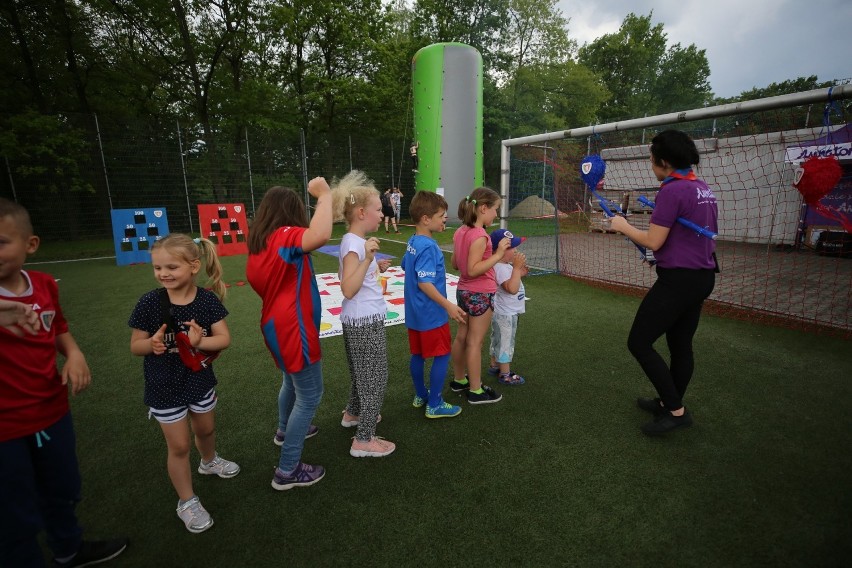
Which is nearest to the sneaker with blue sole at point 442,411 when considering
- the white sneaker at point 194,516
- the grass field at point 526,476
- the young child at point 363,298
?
the grass field at point 526,476

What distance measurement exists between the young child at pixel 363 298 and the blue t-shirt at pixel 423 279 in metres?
0.27

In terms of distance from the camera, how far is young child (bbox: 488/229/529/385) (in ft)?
10.3

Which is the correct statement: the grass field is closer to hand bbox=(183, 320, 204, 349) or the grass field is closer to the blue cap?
hand bbox=(183, 320, 204, 349)

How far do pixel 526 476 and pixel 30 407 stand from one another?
226 cm

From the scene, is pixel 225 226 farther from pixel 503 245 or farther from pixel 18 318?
pixel 18 318

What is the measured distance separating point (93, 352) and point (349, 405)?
3.23m

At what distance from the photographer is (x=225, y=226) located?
10711 mm

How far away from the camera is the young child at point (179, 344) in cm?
179

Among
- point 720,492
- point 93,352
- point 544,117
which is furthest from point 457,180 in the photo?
point 544,117

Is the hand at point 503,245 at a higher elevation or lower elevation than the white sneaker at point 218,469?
higher

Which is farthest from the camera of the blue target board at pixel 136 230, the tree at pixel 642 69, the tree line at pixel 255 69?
the tree at pixel 642 69

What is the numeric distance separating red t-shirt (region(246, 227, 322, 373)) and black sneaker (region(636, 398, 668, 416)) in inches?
96.0

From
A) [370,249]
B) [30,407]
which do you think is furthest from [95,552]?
[370,249]

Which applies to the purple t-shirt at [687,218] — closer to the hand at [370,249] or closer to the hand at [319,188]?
the hand at [370,249]
